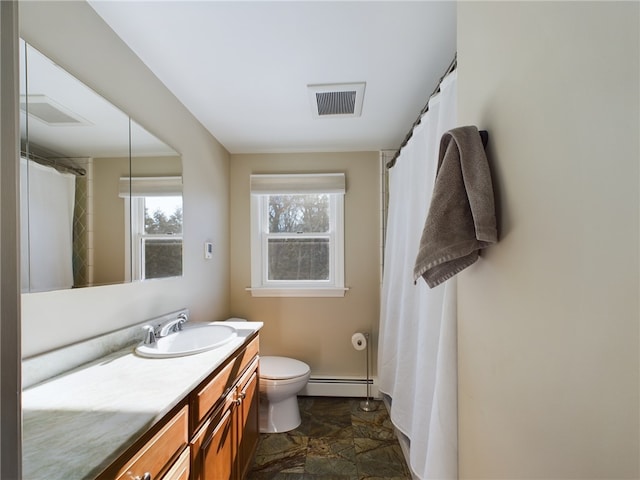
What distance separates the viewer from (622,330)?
416 mm

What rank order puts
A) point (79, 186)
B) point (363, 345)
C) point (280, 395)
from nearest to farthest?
point (79, 186)
point (280, 395)
point (363, 345)

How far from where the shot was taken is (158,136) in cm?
156

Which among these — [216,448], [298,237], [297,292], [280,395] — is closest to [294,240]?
[298,237]

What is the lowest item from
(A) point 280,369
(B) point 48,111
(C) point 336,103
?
(A) point 280,369

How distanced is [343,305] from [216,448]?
1.58 metres

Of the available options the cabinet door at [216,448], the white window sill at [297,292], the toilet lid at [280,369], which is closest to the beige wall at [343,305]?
the white window sill at [297,292]

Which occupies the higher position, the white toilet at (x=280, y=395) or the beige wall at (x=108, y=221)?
the beige wall at (x=108, y=221)

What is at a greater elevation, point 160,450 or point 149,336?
point 149,336

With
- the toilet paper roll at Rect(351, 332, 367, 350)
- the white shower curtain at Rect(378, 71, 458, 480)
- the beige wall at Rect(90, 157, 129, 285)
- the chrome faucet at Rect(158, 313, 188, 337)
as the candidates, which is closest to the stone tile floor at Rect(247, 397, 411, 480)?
the white shower curtain at Rect(378, 71, 458, 480)

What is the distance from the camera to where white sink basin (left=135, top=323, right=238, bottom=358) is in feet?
4.65

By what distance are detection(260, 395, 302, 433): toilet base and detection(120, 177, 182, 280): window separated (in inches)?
46.0

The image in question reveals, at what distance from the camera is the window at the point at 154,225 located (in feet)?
4.51

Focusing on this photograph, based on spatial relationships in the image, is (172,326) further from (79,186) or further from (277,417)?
(277,417)

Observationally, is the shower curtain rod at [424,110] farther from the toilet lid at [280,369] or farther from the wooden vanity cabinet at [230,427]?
the toilet lid at [280,369]
